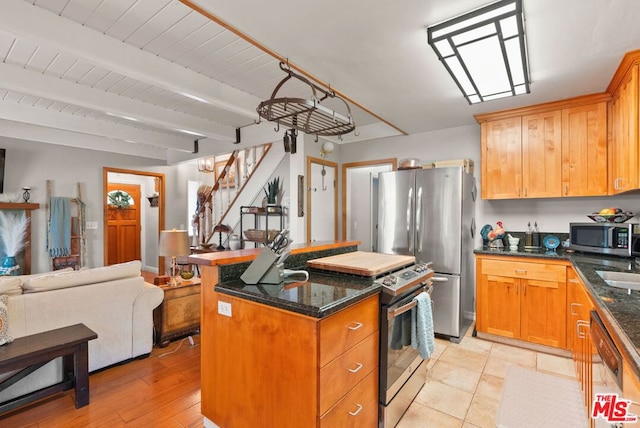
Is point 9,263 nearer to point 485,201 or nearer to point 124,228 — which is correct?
point 124,228

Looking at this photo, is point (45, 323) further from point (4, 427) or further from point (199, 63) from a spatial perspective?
point (199, 63)

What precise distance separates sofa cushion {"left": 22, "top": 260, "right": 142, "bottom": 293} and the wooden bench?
1.06ft

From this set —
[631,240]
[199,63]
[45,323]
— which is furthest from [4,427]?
[631,240]

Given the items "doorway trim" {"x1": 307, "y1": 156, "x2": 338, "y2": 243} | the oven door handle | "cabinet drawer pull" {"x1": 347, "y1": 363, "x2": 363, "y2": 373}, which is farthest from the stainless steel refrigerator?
"cabinet drawer pull" {"x1": 347, "y1": 363, "x2": 363, "y2": 373}

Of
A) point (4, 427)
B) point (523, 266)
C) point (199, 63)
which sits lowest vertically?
point (4, 427)

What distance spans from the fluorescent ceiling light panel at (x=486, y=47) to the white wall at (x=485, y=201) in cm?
136

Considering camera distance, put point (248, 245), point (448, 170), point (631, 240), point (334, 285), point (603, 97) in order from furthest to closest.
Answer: point (248, 245) → point (448, 170) → point (603, 97) → point (631, 240) → point (334, 285)

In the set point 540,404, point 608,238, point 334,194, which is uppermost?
point 334,194

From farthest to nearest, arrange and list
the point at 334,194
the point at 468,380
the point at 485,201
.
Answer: the point at 334,194 < the point at 485,201 < the point at 468,380

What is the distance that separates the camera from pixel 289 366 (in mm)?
1438

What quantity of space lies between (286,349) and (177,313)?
7.01ft

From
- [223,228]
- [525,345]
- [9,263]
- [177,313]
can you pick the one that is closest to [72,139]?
[9,263]

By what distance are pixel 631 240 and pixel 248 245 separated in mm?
4895

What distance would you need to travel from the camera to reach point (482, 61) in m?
2.12
